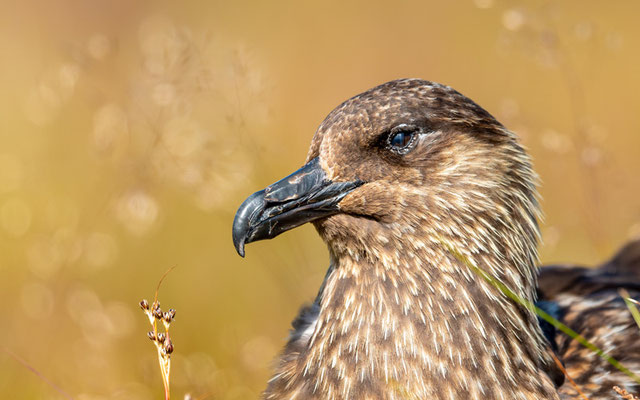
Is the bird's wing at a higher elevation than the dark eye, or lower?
lower

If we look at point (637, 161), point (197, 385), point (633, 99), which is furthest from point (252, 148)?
point (633, 99)

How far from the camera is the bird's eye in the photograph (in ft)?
7.39

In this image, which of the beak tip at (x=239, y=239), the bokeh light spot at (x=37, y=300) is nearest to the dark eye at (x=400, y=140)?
the beak tip at (x=239, y=239)

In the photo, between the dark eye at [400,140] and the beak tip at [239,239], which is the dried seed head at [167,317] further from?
the dark eye at [400,140]

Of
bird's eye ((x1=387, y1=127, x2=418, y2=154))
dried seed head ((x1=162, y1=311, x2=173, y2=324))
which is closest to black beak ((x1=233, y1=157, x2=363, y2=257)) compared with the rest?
bird's eye ((x1=387, y1=127, x2=418, y2=154))

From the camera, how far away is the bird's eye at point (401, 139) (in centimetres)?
225

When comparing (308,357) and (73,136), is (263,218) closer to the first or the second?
(308,357)

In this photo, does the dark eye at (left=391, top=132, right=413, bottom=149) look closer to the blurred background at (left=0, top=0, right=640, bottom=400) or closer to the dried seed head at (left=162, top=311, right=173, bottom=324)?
the dried seed head at (left=162, top=311, right=173, bottom=324)

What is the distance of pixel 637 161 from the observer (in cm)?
632

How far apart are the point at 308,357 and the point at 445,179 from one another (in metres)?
0.61

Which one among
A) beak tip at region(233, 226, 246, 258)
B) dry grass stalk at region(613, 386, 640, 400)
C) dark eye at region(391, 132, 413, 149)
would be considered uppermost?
dark eye at region(391, 132, 413, 149)

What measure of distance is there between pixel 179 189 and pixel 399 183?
1896 mm

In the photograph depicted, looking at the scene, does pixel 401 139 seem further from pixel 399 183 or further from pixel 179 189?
pixel 179 189

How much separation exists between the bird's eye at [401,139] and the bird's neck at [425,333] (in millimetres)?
262
